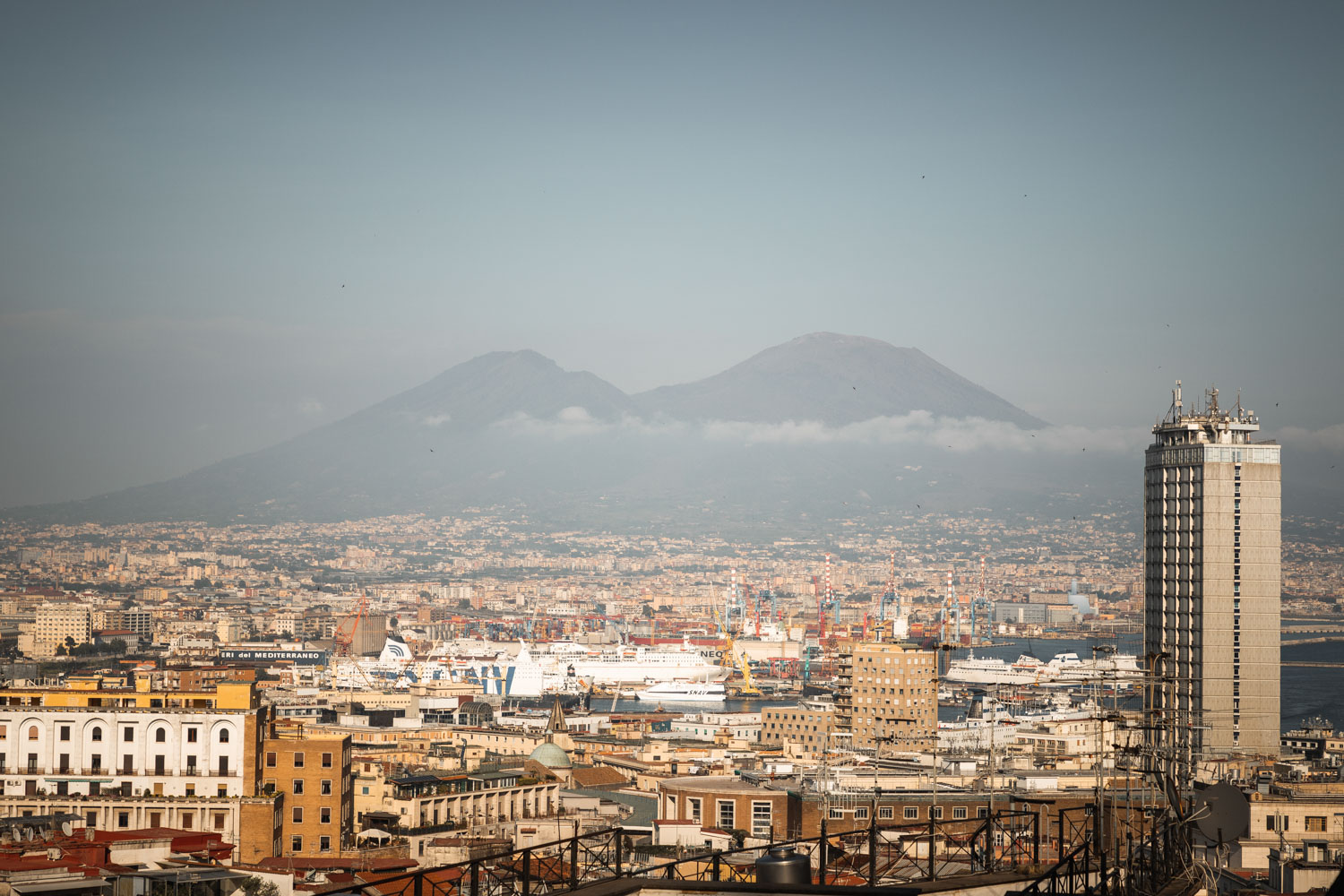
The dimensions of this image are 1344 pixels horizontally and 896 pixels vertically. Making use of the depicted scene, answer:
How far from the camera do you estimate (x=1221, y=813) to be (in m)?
8.71

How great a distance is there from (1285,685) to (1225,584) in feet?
143

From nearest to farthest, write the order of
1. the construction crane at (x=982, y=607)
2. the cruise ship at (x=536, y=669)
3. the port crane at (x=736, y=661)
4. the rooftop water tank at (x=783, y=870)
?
the rooftop water tank at (x=783, y=870)
the cruise ship at (x=536, y=669)
the port crane at (x=736, y=661)
the construction crane at (x=982, y=607)

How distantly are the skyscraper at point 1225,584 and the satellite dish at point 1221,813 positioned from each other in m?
30.2

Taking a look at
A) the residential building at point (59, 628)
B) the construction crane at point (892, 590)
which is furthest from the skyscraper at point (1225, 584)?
the construction crane at point (892, 590)

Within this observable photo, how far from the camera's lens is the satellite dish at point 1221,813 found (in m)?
8.67

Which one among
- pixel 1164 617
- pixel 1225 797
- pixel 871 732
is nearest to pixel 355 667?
pixel 871 732

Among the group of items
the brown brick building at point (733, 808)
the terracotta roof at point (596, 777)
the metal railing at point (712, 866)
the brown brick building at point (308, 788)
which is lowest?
the terracotta roof at point (596, 777)

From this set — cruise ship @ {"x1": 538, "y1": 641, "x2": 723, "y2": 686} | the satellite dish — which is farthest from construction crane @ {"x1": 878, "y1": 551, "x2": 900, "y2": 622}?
the satellite dish

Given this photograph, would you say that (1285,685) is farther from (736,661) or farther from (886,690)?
(736,661)

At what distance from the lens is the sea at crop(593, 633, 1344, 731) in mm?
66250

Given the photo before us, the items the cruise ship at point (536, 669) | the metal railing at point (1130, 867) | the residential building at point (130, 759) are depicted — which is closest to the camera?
the metal railing at point (1130, 867)

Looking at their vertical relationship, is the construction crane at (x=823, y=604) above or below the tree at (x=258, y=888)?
below

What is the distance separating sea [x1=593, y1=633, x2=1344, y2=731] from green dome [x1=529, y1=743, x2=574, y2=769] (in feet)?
57.6

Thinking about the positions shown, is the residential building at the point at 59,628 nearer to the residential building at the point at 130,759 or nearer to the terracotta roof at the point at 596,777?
the terracotta roof at the point at 596,777
